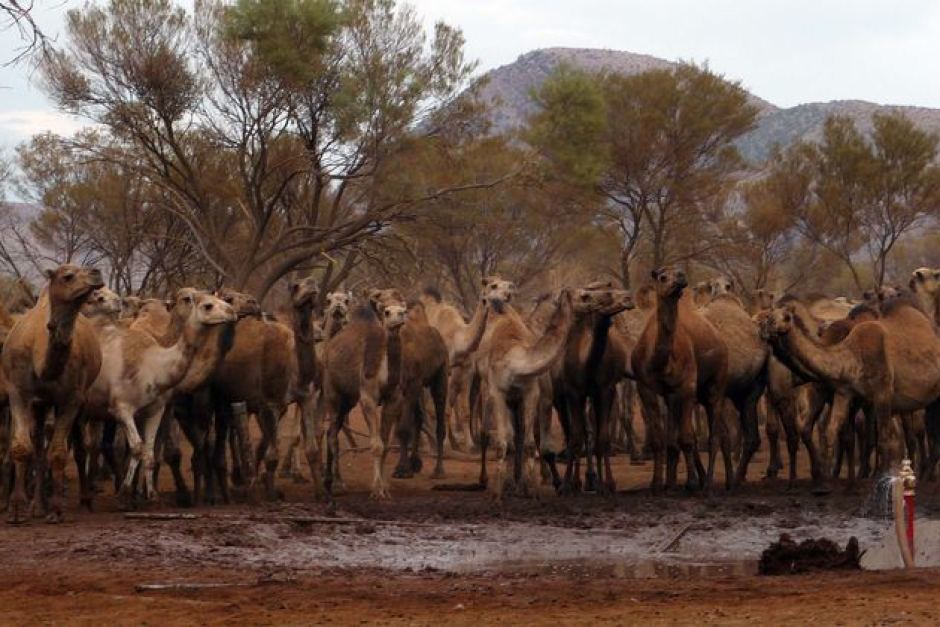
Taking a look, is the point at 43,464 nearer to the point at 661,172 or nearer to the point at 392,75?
the point at 392,75

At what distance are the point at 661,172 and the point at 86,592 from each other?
124 feet

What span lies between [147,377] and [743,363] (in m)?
6.72

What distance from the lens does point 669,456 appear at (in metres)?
17.6

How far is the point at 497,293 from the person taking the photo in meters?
19.4

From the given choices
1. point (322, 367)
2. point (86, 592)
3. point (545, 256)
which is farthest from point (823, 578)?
point (545, 256)

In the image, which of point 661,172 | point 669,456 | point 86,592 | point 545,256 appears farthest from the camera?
point 545,256

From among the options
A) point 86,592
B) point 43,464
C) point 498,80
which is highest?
point 498,80

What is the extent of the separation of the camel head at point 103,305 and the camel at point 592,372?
4476 mm

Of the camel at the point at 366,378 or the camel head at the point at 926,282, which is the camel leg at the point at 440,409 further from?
the camel head at the point at 926,282

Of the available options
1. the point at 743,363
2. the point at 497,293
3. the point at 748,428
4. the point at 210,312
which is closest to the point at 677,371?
the point at 743,363

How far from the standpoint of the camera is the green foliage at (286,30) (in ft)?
115

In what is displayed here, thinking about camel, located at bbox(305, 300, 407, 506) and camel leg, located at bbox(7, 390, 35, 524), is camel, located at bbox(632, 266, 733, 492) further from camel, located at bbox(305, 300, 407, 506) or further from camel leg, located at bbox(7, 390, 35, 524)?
camel leg, located at bbox(7, 390, 35, 524)

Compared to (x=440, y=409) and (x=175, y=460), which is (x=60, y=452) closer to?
(x=175, y=460)

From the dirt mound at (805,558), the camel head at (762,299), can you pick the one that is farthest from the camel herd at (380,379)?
the dirt mound at (805,558)
